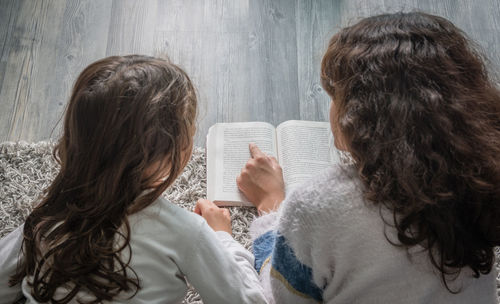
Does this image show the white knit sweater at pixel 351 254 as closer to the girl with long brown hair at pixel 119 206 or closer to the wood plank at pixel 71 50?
the girl with long brown hair at pixel 119 206

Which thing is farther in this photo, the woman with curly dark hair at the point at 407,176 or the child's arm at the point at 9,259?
the child's arm at the point at 9,259

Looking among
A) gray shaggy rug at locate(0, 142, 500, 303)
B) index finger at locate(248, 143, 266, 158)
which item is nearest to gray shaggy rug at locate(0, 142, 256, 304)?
gray shaggy rug at locate(0, 142, 500, 303)

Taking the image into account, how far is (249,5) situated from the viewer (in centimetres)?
149

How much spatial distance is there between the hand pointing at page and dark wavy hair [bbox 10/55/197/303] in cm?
38

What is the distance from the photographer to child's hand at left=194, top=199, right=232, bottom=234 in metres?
1.07

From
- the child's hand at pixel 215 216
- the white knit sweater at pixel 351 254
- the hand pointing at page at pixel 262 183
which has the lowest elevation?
the child's hand at pixel 215 216

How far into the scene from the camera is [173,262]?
2.67ft

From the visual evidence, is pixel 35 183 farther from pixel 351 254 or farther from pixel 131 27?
pixel 351 254

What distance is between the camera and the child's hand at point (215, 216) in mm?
1073

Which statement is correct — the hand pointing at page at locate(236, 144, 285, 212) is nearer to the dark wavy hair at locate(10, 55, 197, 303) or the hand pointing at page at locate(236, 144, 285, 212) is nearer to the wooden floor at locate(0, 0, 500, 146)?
the wooden floor at locate(0, 0, 500, 146)

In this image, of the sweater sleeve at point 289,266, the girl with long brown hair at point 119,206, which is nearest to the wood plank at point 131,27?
the girl with long brown hair at point 119,206

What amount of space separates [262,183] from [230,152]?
0.14 metres

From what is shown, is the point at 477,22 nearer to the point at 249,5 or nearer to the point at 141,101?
the point at 249,5

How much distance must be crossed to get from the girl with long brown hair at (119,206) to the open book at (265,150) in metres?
0.34
